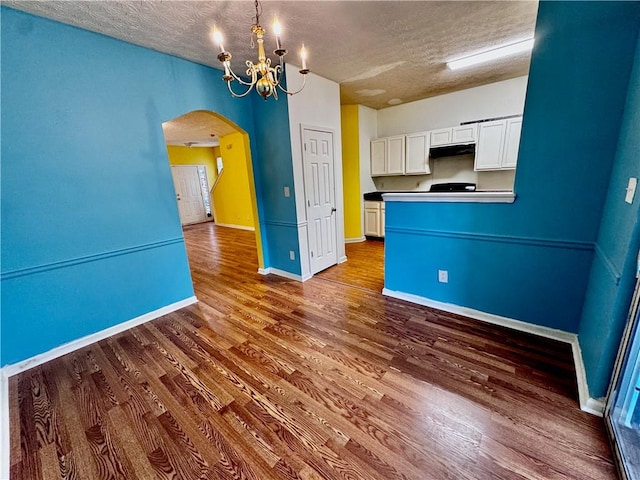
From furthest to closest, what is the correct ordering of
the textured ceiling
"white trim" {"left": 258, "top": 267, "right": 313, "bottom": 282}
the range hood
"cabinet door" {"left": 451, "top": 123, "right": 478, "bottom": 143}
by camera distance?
the range hood → "cabinet door" {"left": 451, "top": 123, "right": 478, "bottom": 143} → "white trim" {"left": 258, "top": 267, "right": 313, "bottom": 282} → the textured ceiling

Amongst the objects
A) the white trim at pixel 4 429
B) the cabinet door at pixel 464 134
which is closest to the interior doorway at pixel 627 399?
the white trim at pixel 4 429

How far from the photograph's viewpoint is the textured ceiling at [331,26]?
1.87 meters

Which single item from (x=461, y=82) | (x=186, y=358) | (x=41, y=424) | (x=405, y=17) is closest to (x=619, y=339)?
(x=405, y=17)

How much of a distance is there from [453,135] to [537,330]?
11.0 ft

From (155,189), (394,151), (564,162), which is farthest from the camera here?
(394,151)

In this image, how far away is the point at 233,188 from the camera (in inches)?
291

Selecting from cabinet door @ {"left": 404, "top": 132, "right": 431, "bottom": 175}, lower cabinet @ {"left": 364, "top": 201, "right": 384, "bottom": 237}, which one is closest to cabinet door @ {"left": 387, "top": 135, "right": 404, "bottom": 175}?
cabinet door @ {"left": 404, "top": 132, "right": 431, "bottom": 175}

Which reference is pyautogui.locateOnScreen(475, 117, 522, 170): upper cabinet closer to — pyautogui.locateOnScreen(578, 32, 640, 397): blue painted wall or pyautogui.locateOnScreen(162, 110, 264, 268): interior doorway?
pyautogui.locateOnScreen(578, 32, 640, 397): blue painted wall

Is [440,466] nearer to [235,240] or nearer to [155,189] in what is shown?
[155,189]

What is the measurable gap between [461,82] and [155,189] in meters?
4.41

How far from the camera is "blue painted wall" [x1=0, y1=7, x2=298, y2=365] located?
75.3 inches

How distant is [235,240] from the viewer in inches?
240

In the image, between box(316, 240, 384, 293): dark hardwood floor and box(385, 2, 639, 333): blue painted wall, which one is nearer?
box(385, 2, 639, 333): blue painted wall

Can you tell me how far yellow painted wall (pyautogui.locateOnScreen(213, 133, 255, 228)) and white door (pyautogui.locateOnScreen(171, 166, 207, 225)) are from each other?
3.18 ft
